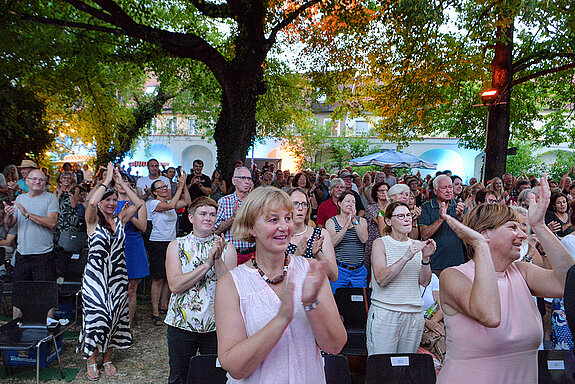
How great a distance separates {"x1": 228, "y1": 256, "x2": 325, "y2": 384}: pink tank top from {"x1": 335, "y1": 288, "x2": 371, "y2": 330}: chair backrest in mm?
2912

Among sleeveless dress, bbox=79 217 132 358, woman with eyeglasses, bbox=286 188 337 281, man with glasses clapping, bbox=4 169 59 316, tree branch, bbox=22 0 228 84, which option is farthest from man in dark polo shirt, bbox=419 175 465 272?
tree branch, bbox=22 0 228 84

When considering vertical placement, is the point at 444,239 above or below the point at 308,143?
below

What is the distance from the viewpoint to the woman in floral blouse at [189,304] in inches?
128

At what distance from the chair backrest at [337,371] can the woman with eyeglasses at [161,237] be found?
3845 mm

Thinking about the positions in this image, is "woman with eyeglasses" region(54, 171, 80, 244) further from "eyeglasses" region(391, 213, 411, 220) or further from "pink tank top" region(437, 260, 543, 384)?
"pink tank top" region(437, 260, 543, 384)

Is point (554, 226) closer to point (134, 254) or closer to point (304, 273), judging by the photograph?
point (304, 273)

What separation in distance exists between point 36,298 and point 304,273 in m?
4.01

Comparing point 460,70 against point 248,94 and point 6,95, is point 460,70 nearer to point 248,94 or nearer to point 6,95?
point 248,94

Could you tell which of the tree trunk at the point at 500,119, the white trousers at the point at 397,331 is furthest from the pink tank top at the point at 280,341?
the tree trunk at the point at 500,119

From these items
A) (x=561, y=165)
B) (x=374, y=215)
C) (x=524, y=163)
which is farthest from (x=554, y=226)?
(x=524, y=163)

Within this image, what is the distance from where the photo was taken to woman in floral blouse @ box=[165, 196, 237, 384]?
326cm

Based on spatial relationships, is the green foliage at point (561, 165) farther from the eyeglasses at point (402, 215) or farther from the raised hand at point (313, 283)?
the raised hand at point (313, 283)

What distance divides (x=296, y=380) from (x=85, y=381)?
11.9 ft

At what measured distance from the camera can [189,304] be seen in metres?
3.33
